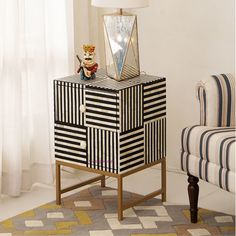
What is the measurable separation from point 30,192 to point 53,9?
1.06m

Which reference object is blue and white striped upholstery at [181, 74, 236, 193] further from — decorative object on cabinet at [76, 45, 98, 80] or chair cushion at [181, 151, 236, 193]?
decorative object on cabinet at [76, 45, 98, 80]

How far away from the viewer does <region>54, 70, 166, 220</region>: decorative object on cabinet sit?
12.3 ft

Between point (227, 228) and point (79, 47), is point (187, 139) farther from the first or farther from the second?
point (79, 47)

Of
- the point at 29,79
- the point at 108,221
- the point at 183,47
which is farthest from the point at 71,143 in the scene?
the point at 183,47

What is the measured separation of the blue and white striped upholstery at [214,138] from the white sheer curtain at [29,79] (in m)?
0.97

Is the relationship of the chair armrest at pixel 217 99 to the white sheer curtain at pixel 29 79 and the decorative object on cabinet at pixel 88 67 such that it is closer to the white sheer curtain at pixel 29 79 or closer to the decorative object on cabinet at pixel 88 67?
the decorative object on cabinet at pixel 88 67

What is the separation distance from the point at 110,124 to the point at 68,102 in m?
0.28

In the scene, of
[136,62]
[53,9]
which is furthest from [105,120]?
[53,9]

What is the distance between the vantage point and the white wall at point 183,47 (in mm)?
4305

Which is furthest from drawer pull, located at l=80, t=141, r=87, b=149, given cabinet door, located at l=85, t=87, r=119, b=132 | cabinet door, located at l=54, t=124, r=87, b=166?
cabinet door, located at l=85, t=87, r=119, b=132

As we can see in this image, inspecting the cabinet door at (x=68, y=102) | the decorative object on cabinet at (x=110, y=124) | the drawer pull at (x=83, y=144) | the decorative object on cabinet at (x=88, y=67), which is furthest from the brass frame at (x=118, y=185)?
the decorative object on cabinet at (x=88, y=67)

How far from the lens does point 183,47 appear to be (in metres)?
4.46

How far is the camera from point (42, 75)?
169 inches

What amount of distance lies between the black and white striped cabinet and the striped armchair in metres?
0.26
